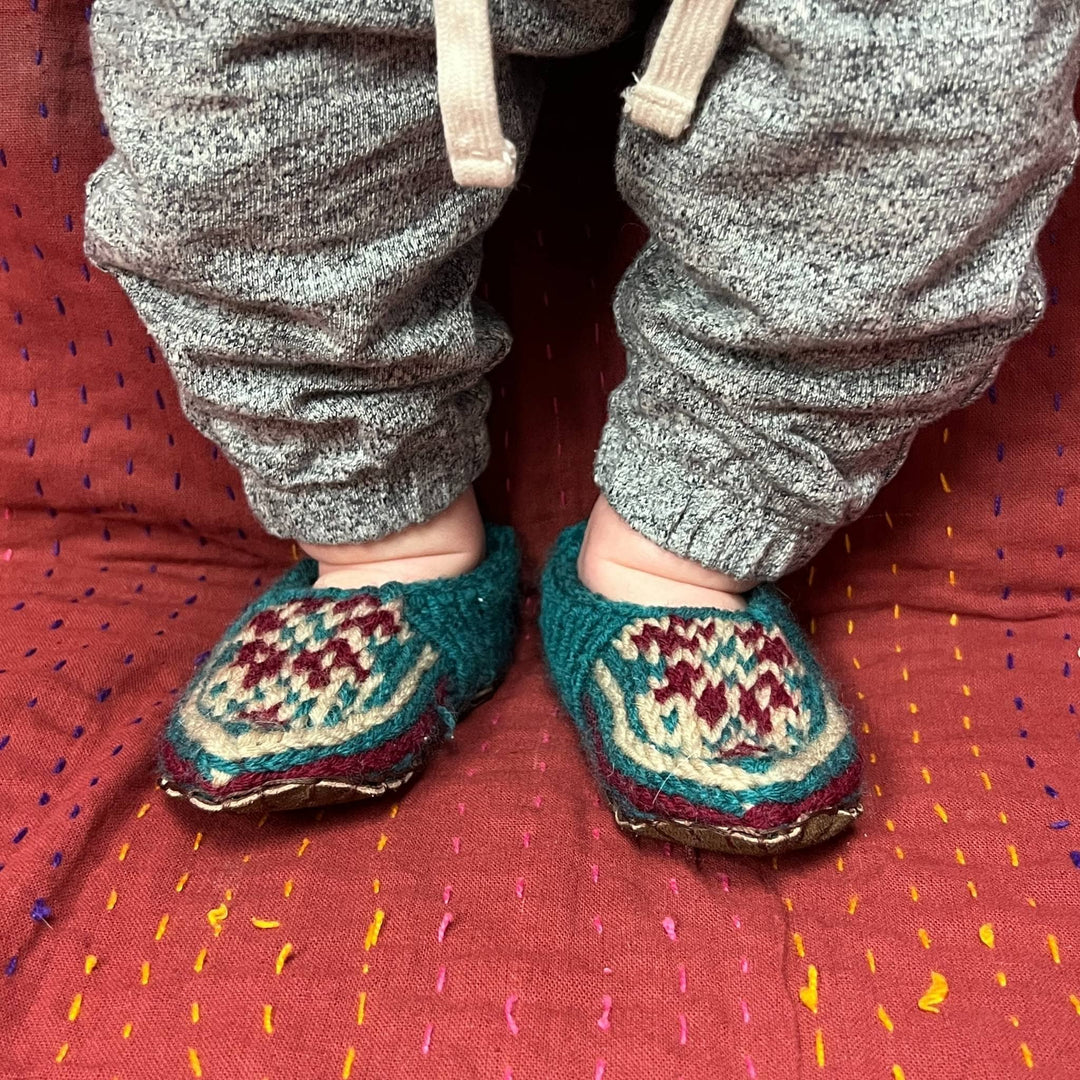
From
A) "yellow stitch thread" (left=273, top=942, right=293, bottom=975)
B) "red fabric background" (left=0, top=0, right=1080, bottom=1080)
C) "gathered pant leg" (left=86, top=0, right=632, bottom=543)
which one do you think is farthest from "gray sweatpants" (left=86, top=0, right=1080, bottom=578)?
"yellow stitch thread" (left=273, top=942, right=293, bottom=975)

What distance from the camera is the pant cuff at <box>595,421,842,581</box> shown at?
54 centimetres

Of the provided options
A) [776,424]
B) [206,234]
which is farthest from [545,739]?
[206,234]

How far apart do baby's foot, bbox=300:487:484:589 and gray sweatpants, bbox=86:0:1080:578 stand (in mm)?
60

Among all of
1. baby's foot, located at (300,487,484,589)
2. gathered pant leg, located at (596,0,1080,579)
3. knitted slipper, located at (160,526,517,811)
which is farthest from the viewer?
baby's foot, located at (300,487,484,589)

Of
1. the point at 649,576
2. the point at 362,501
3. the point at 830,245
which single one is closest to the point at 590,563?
the point at 649,576

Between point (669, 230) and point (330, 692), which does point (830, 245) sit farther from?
point (330, 692)

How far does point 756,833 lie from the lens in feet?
1.52

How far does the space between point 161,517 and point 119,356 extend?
124 millimetres

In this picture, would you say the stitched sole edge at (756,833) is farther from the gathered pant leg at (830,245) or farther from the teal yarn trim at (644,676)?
the gathered pant leg at (830,245)

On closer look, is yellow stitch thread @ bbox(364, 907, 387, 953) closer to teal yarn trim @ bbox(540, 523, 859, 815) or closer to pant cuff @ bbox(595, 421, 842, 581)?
teal yarn trim @ bbox(540, 523, 859, 815)

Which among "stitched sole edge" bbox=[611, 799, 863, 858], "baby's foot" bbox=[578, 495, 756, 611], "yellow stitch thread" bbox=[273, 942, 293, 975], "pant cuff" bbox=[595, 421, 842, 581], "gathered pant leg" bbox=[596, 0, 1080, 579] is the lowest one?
"stitched sole edge" bbox=[611, 799, 863, 858]

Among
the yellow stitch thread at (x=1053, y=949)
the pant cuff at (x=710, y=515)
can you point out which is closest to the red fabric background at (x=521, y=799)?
the yellow stitch thread at (x=1053, y=949)

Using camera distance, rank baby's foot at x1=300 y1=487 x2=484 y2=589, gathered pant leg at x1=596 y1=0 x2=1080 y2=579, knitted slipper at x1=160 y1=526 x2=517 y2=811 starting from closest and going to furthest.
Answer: gathered pant leg at x1=596 y1=0 x2=1080 y2=579
knitted slipper at x1=160 y1=526 x2=517 y2=811
baby's foot at x1=300 y1=487 x2=484 y2=589

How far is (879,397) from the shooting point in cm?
47
